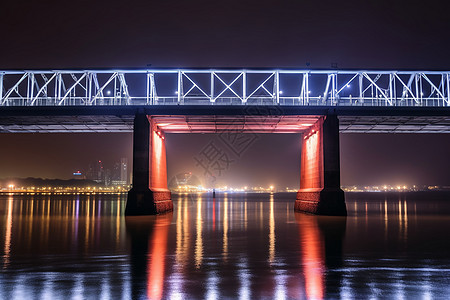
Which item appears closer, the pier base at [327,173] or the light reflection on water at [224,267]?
the light reflection on water at [224,267]

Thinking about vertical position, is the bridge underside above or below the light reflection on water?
above

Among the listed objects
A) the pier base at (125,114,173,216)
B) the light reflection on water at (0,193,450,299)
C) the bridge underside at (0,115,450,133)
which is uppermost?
the bridge underside at (0,115,450,133)

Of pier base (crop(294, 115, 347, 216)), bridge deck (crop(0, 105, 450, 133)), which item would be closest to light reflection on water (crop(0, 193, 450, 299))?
pier base (crop(294, 115, 347, 216))

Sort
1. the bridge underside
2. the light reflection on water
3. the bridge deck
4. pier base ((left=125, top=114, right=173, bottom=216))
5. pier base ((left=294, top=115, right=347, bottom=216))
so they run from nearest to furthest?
the light reflection on water < pier base ((left=125, top=114, right=173, bottom=216)) < pier base ((left=294, top=115, right=347, bottom=216)) < the bridge deck < the bridge underside

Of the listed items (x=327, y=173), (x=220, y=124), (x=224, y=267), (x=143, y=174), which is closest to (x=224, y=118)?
(x=220, y=124)

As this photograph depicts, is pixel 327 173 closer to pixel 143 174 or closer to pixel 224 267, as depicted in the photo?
pixel 143 174

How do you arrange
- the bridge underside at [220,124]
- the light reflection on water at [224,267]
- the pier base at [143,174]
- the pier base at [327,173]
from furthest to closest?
1. the bridge underside at [220,124]
2. the pier base at [327,173]
3. the pier base at [143,174]
4. the light reflection on water at [224,267]

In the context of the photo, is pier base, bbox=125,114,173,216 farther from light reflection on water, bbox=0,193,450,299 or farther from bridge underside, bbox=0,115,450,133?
light reflection on water, bbox=0,193,450,299

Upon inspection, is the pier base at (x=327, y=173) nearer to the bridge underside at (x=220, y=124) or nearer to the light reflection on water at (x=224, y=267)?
the bridge underside at (x=220, y=124)

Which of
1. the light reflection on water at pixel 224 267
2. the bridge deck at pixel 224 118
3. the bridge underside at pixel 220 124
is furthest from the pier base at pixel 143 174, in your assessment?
the light reflection on water at pixel 224 267

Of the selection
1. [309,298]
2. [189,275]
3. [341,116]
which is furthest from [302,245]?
[341,116]

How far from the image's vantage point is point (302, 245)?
63.8ft

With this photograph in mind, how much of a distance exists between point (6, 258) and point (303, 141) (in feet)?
148

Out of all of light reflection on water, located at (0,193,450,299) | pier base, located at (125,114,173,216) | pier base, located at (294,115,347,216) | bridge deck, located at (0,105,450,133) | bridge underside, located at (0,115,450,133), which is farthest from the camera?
bridge underside, located at (0,115,450,133)
